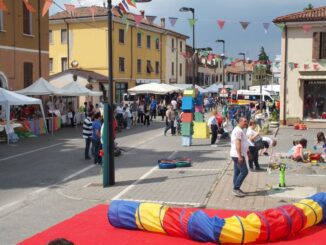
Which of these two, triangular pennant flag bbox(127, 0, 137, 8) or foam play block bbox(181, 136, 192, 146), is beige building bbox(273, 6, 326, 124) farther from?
triangular pennant flag bbox(127, 0, 137, 8)

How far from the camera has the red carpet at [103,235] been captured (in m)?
7.43

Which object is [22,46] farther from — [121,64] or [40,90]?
[121,64]

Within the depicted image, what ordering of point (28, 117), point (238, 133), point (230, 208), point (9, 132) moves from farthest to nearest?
point (28, 117)
point (9, 132)
point (238, 133)
point (230, 208)

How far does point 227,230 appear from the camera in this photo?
7.28 meters

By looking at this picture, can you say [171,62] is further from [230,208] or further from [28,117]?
[230,208]

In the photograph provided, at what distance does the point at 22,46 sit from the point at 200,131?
13228 mm

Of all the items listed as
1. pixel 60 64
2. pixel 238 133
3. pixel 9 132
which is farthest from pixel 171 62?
pixel 238 133

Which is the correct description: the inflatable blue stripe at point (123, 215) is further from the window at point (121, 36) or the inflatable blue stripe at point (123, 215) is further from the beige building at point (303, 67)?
the window at point (121, 36)

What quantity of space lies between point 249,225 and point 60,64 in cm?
4359

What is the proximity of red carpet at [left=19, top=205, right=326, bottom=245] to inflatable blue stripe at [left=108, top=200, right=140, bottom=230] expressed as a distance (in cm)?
10

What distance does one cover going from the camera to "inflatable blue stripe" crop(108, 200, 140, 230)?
8.09 meters

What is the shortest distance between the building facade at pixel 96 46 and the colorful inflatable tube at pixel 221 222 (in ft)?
126

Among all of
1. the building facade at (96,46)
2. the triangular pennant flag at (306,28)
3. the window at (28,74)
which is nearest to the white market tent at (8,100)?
the window at (28,74)

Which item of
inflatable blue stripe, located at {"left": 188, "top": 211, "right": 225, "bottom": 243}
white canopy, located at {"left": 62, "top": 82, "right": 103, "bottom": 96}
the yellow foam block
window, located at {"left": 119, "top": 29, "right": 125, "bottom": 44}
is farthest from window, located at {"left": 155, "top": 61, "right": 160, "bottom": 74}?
inflatable blue stripe, located at {"left": 188, "top": 211, "right": 225, "bottom": 243}
